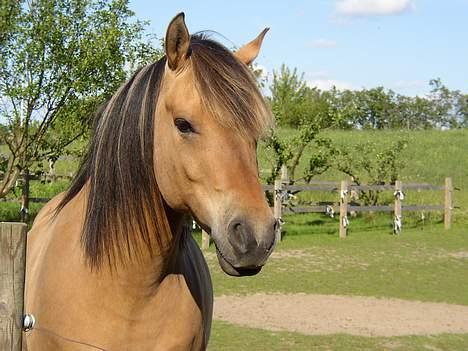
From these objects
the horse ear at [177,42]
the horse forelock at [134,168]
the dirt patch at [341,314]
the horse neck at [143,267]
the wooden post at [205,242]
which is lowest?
the dirt patch at [341,314]

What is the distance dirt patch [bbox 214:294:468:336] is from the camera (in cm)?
773

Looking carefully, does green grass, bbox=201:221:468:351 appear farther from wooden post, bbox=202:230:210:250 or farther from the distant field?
the distant field

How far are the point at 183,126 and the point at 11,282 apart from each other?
2.66 feet

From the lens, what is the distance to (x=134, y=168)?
101 inches

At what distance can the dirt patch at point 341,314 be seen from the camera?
7727 mm

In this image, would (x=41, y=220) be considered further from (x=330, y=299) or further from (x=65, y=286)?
(x=330, y=299)

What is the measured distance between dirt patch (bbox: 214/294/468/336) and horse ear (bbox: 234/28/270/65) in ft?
16.8

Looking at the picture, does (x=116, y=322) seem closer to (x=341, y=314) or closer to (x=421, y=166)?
(x=341, y=314)

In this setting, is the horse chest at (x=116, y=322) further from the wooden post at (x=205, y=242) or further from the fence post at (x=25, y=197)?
the fence post at (x=25, y=197)

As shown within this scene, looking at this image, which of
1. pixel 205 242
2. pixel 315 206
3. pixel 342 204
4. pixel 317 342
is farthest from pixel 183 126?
pixel 315 206

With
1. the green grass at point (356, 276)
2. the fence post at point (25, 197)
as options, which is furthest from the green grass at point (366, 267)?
the fence post at point (25, 197)

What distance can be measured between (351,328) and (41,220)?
5.05 m

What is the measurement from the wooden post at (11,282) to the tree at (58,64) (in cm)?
1064

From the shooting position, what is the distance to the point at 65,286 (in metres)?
2.59
